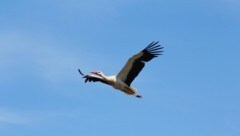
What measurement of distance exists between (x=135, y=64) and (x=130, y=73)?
0.53 m

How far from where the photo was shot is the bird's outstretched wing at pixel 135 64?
82.9m

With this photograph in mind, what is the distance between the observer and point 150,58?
82812mm

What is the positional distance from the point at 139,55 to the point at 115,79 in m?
1.61

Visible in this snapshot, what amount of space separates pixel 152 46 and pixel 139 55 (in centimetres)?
72

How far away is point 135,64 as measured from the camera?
3273 inches

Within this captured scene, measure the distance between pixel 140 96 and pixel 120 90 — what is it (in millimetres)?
1032

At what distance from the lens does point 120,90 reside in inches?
3270

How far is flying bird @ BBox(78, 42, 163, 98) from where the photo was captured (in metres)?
82.8

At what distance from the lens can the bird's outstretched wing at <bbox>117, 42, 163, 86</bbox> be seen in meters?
82.9

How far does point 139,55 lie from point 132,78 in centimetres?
113

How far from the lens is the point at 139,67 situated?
83.2 m

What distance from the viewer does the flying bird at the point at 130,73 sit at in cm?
8281

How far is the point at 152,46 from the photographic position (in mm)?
82875

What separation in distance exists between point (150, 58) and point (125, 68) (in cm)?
133
